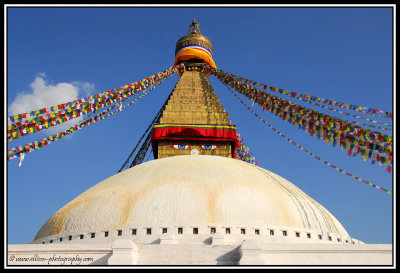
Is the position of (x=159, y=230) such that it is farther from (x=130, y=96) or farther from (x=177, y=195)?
(x=130, y=96)

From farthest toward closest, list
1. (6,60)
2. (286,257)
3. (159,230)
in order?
(159,230) → (286,257) → (6,60)

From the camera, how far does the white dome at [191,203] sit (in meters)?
8.38

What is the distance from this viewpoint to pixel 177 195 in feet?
28.6

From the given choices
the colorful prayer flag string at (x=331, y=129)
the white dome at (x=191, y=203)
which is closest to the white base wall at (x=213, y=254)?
the white dome at (x=191, y=203)

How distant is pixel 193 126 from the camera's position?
15781 mm

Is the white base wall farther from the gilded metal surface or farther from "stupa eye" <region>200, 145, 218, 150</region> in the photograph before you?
the gilded metal surface

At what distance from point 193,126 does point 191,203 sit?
24.5 ft

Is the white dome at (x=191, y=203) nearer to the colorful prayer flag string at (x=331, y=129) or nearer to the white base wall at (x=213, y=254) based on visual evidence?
the white base wall at (x=213, y=254)

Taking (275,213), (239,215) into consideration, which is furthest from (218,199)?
(275,213)

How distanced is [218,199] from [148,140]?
30.4 feet

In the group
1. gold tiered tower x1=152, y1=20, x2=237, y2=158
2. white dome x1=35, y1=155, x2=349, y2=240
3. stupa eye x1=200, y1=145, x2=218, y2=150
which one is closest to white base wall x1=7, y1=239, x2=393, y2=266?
white dome x1=35, y1=155, x2=349, y2=240

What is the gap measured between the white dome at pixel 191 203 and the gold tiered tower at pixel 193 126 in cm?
537

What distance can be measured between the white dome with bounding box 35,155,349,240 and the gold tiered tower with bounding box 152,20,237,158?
5.37m

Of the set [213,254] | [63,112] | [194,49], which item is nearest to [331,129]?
[213,254]
